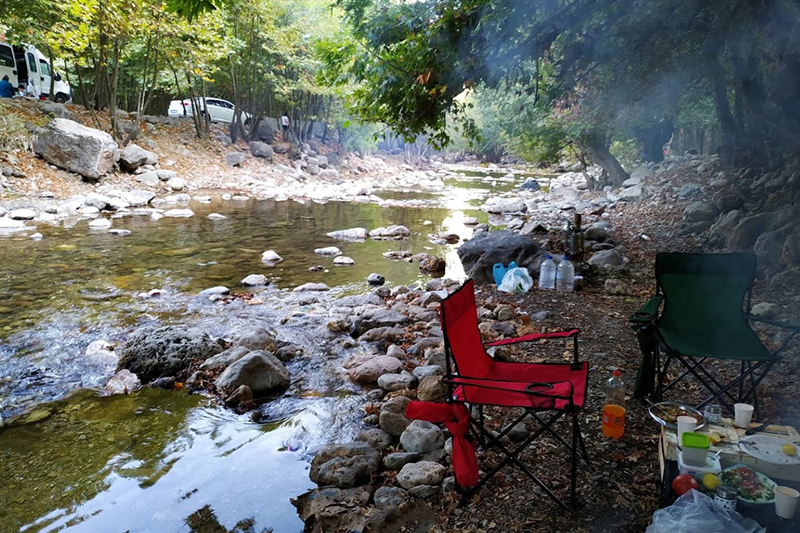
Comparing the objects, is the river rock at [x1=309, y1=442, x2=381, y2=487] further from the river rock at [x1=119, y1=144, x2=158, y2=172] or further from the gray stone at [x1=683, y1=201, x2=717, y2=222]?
the river rock at [x1=119, y1=144, x2=158, y2=172]

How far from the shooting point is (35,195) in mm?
11781

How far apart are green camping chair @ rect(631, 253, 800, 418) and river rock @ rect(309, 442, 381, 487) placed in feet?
5.59

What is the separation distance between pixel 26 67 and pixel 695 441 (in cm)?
2082

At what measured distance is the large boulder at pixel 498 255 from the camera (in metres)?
6.83

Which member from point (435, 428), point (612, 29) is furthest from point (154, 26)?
point (435, 428)

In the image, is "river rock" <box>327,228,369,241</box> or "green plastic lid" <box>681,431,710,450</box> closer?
"green plastic lid" <box>681,431,710,450</box>

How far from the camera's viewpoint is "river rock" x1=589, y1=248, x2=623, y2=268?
684 cm

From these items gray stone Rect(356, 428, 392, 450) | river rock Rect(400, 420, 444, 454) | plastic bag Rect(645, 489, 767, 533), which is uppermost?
plastic bag Rect(645, 489, 767, 533)

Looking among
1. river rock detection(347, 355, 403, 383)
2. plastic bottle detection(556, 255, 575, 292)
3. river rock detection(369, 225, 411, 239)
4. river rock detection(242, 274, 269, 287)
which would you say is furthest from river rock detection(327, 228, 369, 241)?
river rock detection(347, 355, 403, 383)

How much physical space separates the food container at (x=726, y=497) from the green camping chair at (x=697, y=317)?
1.06 metres

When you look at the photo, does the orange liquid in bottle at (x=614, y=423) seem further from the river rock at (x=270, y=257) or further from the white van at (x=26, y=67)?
the white van at (x=26, y=67)

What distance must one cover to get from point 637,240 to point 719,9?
14.7 ft

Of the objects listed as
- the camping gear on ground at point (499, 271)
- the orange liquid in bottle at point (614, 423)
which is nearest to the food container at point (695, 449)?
the orange liquid in bottle at point (614, 423)

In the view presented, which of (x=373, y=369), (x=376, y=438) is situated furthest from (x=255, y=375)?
(x=376, y=438)
